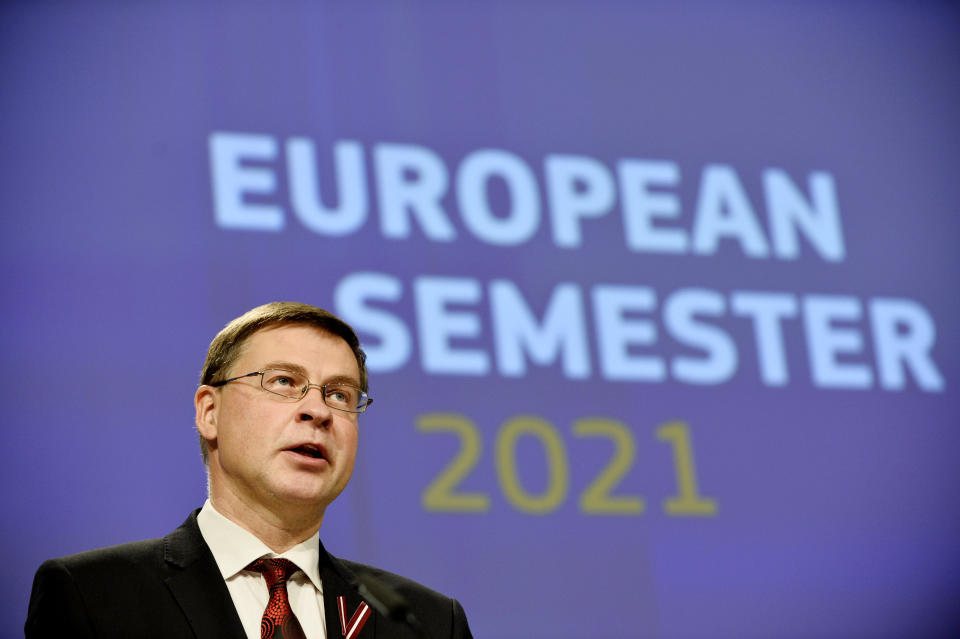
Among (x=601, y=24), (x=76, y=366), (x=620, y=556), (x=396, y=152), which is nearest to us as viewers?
(x=76, y=366)

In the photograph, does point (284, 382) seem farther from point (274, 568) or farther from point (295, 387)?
point (274, 568)

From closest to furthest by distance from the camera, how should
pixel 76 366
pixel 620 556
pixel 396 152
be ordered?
pixel 76 366
pixel 620 556
pixel 396 152

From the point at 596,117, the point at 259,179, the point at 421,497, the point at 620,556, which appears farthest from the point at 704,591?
the point at 259,179

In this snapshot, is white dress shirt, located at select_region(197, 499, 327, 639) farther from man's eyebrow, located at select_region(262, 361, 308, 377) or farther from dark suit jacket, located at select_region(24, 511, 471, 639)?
man's eyebrow, located at select_region(262, 361, 308, 377)

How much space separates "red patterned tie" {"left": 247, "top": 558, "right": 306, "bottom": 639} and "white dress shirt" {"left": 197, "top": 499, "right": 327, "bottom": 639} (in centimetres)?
1

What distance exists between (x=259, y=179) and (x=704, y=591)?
1859mm

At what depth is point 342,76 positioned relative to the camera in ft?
11.8

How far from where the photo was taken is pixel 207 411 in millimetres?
1853

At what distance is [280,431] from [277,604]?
0.26 meters

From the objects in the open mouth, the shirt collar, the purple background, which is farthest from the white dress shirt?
the purple background

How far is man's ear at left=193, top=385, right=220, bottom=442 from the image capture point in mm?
1846

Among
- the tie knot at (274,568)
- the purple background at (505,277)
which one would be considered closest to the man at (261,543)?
the tie knot at (274,568)

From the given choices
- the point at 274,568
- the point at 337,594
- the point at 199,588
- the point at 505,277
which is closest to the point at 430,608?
the point at 337,594

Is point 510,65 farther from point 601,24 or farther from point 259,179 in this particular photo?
point 259,179
